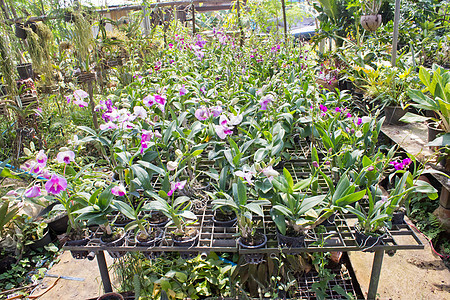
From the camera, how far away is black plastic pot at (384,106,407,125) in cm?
289

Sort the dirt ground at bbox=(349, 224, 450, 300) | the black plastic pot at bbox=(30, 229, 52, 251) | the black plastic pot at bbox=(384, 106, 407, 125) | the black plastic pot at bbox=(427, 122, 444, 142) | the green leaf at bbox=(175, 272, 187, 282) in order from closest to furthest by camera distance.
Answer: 1. the green leaf at bbox=(175, 272, 187, 282)
2. the dirt ground at bbox=(349, 224, 450, 300)
3. the black plastic pot at bbox=(427, 122, 444, 142)
4. the black plastic pot at bbox=(30, 229, 52, 251)
5. the black plastic pot at bbox=(384, 106, 407, 125)

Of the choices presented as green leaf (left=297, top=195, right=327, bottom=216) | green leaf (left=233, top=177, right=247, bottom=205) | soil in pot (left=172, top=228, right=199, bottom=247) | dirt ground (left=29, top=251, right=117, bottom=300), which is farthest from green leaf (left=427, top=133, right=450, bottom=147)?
dirt ground (left=29, top=251, right=117, bottom=300)

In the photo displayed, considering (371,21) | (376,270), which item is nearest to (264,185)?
(376,270)

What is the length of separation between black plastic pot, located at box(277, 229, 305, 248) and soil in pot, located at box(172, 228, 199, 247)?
0.34 metres

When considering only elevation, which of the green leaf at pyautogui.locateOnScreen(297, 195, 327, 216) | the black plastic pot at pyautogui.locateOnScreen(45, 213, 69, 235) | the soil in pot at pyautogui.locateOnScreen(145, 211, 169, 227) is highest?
the green leaf at pyautogui.locateOnScreen(297, 195, 327, 216)

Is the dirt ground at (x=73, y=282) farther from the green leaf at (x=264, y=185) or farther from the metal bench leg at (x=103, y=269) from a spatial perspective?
the green leaf at (x=264, y=185)

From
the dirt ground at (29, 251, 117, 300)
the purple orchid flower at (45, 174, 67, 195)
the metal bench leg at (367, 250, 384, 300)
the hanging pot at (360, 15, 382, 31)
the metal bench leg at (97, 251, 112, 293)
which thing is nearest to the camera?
the purple orchid flower at (45, 174, 67, 195)

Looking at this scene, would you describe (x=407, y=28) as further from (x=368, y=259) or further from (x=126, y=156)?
(x=126, y=156)

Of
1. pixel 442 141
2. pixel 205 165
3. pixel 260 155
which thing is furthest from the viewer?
pixel 205 165

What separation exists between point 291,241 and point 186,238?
41 cm

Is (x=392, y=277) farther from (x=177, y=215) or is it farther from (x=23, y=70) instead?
(x=23, y=70)

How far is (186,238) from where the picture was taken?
1.31 metres

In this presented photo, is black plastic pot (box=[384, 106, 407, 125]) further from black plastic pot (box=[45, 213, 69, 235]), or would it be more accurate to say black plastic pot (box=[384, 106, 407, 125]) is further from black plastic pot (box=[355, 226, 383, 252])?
black plastic pot (box=[45, 213, 69, 235])

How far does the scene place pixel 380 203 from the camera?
1271 millimetres
